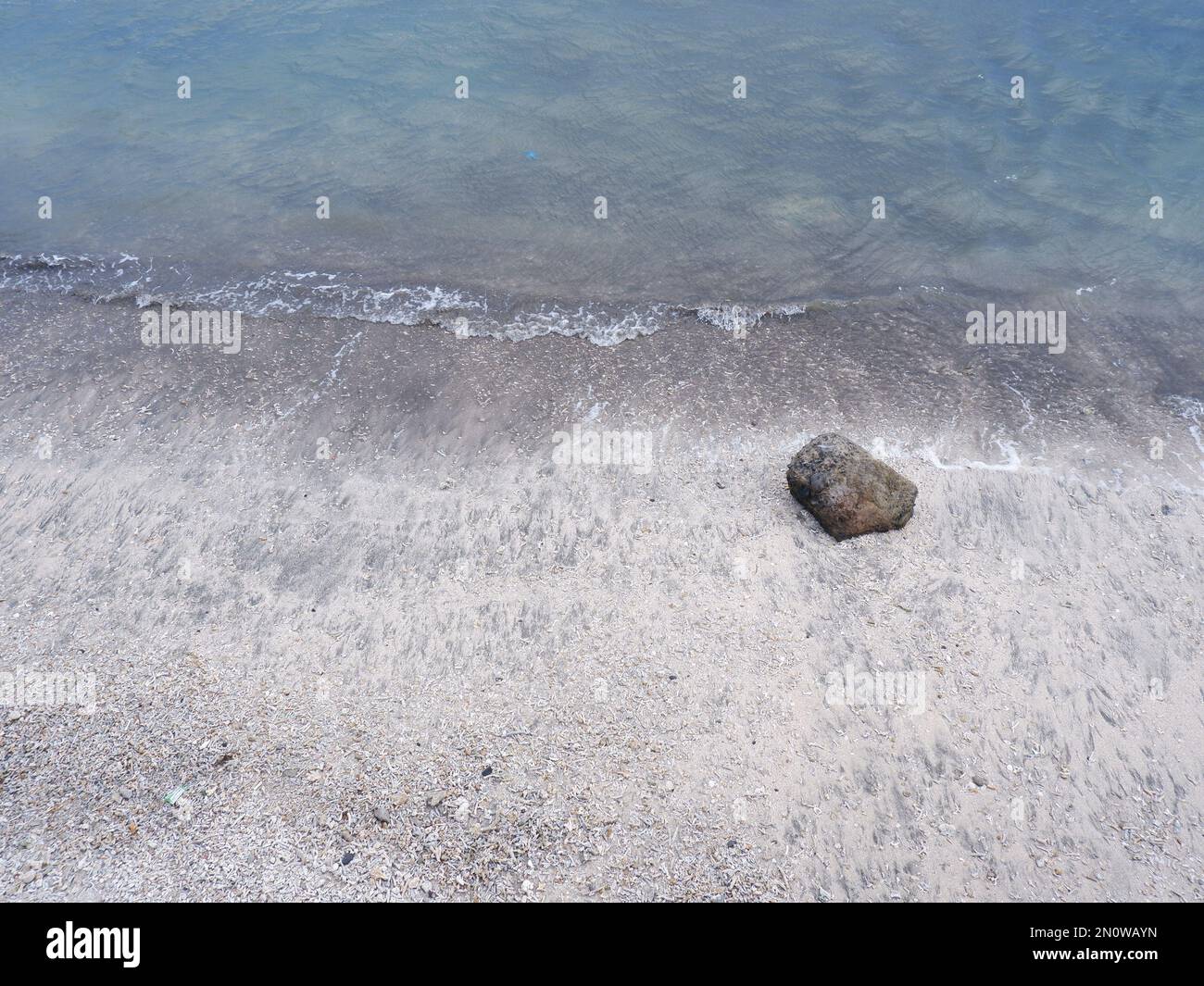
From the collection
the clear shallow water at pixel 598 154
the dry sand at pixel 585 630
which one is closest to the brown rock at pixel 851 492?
the dry sand at pixel 585 630

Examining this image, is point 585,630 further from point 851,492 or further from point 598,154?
point 598,154

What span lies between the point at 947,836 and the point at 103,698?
12424 millimetres

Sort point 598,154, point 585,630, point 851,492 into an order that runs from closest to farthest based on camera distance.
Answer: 1. point 585,630
2. point 851,492
3. point 598,154

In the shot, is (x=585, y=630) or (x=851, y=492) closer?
(x=585, y=630)

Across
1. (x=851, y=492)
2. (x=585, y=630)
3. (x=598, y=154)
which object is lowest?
(x=585, y=630)

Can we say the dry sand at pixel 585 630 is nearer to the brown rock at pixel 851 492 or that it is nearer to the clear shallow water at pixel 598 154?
the brown rock at pixel 851 492

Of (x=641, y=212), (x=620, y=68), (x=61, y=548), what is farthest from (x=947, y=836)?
(x=620, y=68)

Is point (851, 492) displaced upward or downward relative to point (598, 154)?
downward

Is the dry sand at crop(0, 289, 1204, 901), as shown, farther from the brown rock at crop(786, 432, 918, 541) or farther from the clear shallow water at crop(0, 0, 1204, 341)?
the clear shallow water at crop(0, 0, 1204, 341)

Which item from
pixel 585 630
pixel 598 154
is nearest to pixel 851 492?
pixel 585 630

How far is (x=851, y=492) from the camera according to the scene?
41.1ft

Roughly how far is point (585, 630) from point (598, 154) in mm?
16271

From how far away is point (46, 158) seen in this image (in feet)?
73.4

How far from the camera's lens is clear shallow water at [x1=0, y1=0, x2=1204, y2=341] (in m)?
18.9
